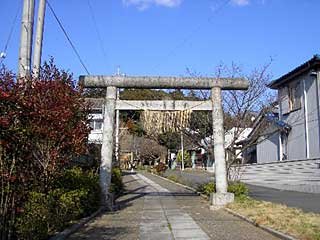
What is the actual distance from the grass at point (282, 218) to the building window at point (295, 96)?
44.5 feet

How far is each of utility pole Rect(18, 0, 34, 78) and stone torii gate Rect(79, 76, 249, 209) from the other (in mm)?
4927

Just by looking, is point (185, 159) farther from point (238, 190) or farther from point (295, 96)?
point (238, 190)

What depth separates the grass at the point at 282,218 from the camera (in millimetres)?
9492

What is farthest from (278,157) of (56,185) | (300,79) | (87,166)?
(56,185)

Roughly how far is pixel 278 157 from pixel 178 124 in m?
16.3

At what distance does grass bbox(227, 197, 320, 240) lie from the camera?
31.1 ft

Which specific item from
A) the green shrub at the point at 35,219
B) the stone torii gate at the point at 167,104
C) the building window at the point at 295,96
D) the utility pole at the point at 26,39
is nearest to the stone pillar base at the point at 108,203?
the stone torii gate at the point at 167,104

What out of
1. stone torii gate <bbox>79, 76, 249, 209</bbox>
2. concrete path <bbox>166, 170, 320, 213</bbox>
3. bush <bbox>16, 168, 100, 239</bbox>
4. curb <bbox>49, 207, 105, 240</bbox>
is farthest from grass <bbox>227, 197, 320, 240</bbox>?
bush <bbox>16, 168, 100, 239</bbox>

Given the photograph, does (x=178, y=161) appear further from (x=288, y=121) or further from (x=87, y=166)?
(x=87, y=166)

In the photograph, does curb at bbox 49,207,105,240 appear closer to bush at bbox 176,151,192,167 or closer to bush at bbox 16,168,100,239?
bush at bbox 16,168,100,239

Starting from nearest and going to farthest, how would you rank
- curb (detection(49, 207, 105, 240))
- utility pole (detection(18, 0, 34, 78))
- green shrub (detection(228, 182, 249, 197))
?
curb (detection(49, 207, 105, 240)) → utility pole (detection(18, 0, 34, 78)) → green shrub (detection(228, 182, 249, 197))

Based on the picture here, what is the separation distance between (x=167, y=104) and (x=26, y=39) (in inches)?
278

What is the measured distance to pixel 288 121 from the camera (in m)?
29.1

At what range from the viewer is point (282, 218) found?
11.5 metres
